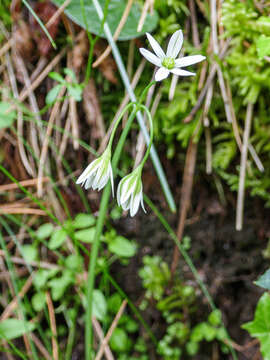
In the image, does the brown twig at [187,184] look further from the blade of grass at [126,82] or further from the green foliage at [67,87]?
the green foliage at [67,87]

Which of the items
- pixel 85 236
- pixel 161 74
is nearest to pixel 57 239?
pixel 85 236

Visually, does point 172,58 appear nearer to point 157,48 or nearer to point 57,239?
point 157,48

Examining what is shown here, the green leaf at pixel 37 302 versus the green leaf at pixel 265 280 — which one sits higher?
the green leaf at pixel 265 280

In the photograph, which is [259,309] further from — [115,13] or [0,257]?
[115,13]

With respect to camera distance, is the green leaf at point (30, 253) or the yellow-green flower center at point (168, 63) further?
the green leaf at point (30, 253)

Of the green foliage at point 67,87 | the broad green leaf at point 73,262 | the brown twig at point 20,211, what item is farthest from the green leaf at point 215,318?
the green foliage at point 67,87

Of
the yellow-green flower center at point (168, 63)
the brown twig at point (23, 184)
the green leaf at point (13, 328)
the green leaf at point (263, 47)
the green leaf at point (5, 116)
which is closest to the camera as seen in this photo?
the yellow-green flower center at point (168, 63)
